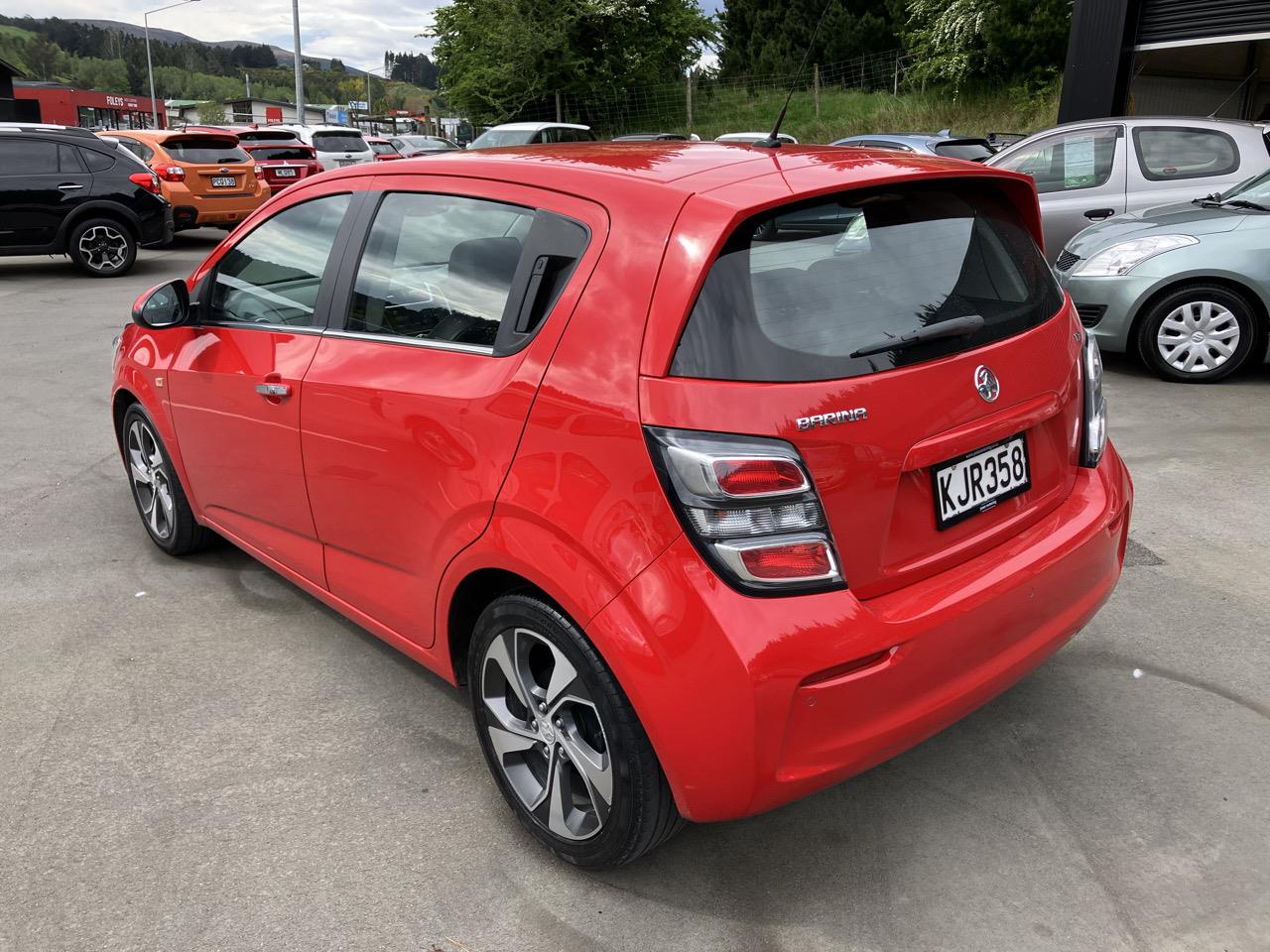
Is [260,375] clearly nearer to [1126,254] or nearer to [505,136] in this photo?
[1126,254]

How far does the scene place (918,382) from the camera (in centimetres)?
233

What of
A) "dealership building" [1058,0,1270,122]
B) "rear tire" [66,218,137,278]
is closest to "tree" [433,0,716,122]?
"dealership building" [1058,0,1270,122]

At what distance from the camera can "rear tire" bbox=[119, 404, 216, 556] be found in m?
4.31

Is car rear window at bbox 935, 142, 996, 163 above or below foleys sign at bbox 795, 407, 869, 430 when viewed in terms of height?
above

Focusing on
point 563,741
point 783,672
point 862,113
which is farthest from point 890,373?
point 862,113

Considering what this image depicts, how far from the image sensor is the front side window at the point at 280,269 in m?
3.32

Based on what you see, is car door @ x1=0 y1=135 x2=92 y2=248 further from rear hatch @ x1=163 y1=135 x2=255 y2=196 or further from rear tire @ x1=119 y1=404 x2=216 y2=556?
rear tire @ x1=119 y1=404 x2=216 y2=556

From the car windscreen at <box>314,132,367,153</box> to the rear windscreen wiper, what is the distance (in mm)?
23483

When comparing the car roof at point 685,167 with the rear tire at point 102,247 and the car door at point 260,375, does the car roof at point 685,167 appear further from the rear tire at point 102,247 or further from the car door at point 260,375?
the rear tire at point 102,247

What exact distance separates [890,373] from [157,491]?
11.0 feet

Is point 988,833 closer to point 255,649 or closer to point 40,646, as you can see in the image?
point 255,649

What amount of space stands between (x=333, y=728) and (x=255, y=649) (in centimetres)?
67

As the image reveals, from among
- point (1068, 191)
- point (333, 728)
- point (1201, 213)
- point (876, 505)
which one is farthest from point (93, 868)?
point (1068, 191)

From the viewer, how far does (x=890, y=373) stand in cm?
229
